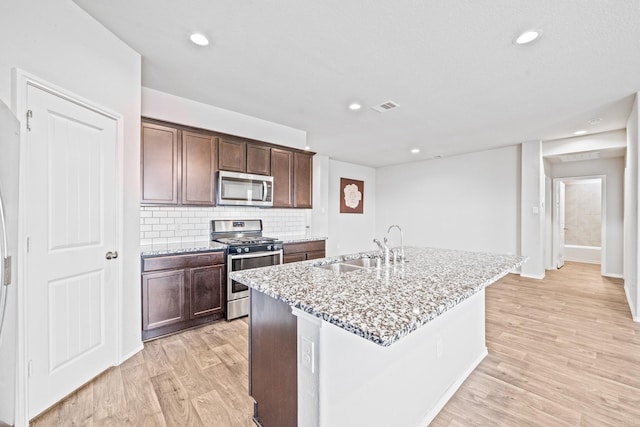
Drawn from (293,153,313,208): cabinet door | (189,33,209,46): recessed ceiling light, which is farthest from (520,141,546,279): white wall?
(189,33,209,46): recessed ceiling light

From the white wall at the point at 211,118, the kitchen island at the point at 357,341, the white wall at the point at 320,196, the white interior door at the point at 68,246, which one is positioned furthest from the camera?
the white wall at the point at 320,196

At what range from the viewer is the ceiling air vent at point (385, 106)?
3.46 metres

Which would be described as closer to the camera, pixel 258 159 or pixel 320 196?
pixel 258 159

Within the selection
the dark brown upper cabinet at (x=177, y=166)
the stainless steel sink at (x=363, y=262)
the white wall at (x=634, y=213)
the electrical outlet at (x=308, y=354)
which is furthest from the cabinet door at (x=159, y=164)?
the white wall at (x=634, y=213)

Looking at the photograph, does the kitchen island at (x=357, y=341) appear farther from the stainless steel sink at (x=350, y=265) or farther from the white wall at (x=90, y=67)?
the white wall at (x=90, y=67)

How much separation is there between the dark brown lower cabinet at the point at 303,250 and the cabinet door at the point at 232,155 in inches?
48.1

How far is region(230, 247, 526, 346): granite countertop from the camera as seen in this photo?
36.9 inches

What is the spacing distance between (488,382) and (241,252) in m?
2.60

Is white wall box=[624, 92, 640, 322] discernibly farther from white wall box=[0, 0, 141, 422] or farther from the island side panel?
white wall box=[0, 0, 141, 422]

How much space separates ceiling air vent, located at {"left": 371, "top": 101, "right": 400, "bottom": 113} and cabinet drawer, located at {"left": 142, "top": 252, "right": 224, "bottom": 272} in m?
2.61

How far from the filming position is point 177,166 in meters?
3.15

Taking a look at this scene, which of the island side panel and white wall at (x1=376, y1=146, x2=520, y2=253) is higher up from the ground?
white wall at (x1=376, y1=146, x2=520, y2=253)

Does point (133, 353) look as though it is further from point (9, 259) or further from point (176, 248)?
point (9, 259)

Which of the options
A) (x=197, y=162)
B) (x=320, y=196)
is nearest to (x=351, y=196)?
(x=320, y=196)
